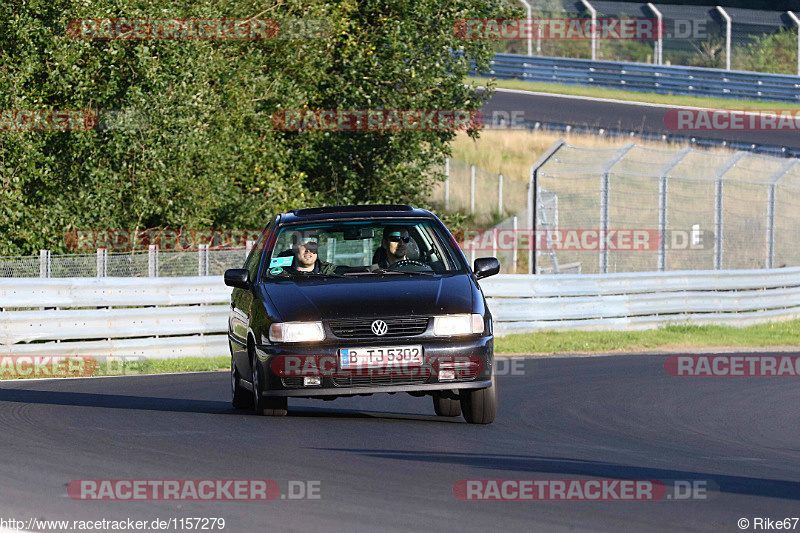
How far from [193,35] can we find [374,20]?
17.8 feet

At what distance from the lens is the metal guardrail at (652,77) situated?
133ft

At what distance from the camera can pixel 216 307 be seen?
18.3m

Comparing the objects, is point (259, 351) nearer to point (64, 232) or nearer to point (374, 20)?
point (64, 232)

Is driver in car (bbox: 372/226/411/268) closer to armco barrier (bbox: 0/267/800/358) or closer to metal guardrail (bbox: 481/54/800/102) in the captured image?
armco barrier (bbox: 0/267/800/358)

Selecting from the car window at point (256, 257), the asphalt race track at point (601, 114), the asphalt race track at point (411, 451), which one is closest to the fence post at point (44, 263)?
the asphalt race track at point (411, 451)

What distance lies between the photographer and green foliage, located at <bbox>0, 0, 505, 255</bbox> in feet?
71.1

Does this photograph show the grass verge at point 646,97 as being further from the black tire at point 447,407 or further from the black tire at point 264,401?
the black tire at point 264,401

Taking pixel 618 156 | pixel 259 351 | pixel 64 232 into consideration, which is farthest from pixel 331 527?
pixel 618 156

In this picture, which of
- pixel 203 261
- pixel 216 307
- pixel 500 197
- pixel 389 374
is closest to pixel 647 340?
pixel 216 307

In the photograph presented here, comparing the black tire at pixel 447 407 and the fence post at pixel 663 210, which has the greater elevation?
the black tire at pixel 447 407

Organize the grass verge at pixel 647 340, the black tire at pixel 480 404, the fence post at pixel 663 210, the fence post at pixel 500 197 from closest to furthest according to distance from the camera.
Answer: the black tire at pixel 480 404
the grass verge at pixel 647 340
the fence post at pixel 663 210
the fence post at pixel 500 197

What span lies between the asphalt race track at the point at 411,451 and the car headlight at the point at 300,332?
676 millimetres

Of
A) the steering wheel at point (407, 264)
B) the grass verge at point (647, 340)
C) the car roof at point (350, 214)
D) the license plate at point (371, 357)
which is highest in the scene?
the car roof at point (350, 214)

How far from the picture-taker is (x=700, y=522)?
20.9 feet
